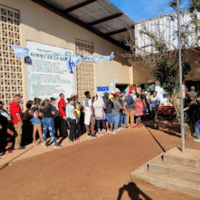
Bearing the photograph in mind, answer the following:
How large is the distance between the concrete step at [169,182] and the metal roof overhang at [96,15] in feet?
24.9

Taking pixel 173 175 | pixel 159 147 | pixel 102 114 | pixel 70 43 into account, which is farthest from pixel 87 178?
pixel 70 43

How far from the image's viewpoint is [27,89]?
26.2 feet

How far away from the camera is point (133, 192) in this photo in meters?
3.59

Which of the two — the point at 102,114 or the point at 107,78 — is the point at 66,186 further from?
the point at 107,78

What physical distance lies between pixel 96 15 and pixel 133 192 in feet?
29.0

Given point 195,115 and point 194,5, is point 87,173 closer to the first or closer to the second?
point 195,115

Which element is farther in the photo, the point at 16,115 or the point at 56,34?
the point at 56,34

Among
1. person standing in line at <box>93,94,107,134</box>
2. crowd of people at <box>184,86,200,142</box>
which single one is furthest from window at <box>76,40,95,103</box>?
crowd of people at <box>184,86,200,142</box>

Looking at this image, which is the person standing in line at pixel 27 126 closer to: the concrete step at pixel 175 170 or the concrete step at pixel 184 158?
the concrete step at pixel 175 170

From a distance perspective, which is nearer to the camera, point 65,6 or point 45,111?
point 45,111

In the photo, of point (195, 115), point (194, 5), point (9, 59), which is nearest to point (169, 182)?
point (195, 115)

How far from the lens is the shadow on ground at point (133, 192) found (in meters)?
3.39

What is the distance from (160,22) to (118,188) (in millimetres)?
9552

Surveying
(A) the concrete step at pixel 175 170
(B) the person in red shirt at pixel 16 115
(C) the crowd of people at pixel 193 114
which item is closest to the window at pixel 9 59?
(B) the person in red shirt at pixel 16 115
